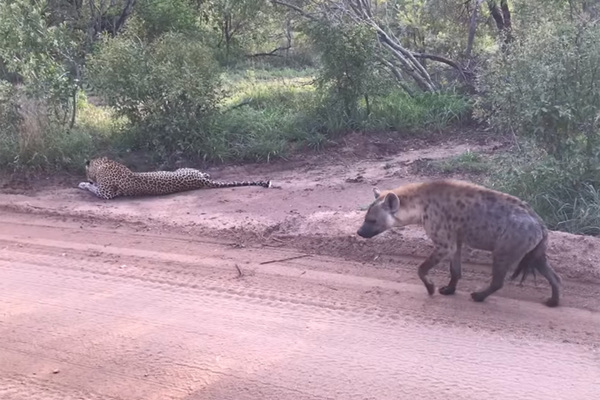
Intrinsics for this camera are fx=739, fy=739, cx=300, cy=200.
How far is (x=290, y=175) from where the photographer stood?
1070 centimetres

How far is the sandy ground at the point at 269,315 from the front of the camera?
468 cm

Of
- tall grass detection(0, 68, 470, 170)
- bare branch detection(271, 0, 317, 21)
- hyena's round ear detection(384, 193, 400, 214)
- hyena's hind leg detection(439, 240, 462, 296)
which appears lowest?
hyena's hind leg detection(439, 240, 462, 296)

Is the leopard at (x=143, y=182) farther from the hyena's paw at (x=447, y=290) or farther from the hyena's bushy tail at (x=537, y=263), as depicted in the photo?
the hyena's bushy tail at (x=537, y=263)

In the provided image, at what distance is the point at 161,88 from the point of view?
10.9m

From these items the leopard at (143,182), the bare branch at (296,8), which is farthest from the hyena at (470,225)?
the bare branch at (296,8)

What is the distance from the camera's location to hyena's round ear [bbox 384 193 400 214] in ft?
20.2

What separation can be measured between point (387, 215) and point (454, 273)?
0.74 meters

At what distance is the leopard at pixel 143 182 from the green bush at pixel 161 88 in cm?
117

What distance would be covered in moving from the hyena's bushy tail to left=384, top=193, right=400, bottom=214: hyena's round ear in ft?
3.57

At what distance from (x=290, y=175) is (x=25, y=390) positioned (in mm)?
6361

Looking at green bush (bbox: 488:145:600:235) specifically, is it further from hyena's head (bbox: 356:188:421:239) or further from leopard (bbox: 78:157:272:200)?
leopard (bbox: 78:157:272:200)

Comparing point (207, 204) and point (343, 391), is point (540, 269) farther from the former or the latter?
point (207, 204)

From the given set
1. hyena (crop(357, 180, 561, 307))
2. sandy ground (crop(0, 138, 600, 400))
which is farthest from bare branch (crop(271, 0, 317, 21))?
hyena (crop(357, 180, 561, 307))

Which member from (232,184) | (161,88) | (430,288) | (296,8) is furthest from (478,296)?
(296,8)
